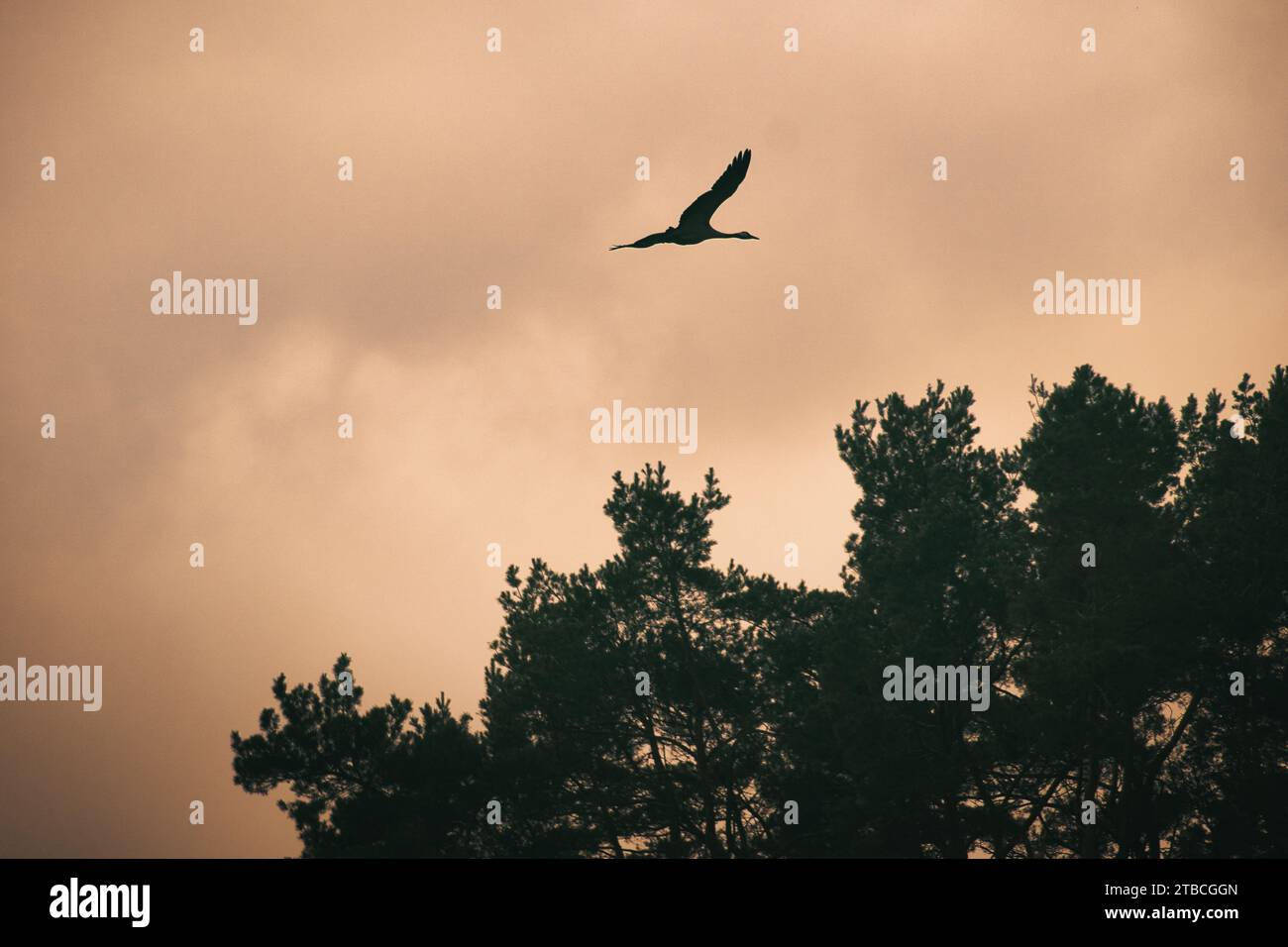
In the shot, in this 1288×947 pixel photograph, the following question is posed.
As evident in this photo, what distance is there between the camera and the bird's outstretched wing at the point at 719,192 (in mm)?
18094

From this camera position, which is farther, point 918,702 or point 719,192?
point 918,702

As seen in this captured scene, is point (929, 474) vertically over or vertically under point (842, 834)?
over

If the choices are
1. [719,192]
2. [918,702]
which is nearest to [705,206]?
[719,192]

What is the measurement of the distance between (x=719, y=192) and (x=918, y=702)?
14186mm

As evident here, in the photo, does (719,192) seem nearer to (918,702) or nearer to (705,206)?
(705,206)

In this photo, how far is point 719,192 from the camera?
59.7 ft

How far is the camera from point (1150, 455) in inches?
1217

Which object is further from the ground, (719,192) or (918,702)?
(719,192)

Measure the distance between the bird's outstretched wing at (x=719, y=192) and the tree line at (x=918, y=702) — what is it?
13340 millimetres

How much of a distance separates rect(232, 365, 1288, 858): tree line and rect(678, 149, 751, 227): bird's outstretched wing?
13.3m

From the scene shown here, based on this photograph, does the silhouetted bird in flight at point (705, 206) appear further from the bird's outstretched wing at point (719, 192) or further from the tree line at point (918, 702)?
the tree line at point (918, 702)
